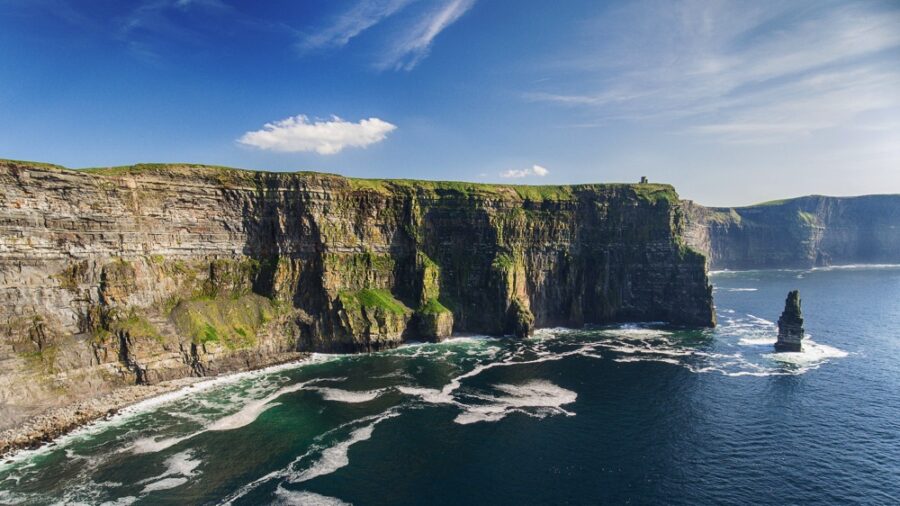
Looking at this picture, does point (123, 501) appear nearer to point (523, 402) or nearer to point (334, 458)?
point (334, 458)

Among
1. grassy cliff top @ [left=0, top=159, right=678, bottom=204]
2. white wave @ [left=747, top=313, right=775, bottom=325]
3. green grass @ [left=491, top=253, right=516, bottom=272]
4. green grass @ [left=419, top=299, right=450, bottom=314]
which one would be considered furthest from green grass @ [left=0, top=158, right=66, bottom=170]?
white wave @ [left=747, top=313, right=775, bottom=325]

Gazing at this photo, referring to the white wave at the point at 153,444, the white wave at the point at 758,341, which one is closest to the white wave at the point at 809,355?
the white wave at the point at 758,341

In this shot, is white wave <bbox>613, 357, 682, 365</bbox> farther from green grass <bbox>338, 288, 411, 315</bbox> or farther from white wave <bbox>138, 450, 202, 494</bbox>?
white wave <bbox>138, 450, 202, 494</bbox>

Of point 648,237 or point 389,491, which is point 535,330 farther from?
point 389,491

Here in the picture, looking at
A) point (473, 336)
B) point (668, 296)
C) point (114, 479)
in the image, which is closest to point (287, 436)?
point (114, 479)

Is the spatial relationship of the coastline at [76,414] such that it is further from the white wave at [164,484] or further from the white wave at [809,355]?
the white wave at [809,355]
